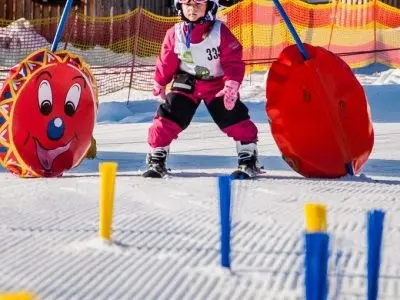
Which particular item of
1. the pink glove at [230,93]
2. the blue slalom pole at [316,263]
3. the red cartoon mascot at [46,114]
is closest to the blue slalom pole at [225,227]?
the blue slalom pole at [316,263]

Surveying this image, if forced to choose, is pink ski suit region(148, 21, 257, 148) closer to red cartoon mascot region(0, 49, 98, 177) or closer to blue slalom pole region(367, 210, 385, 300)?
red cartoon mascot region(0, 49, 98, 177)

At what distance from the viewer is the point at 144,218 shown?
3359mm

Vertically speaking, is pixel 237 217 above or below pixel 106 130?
above

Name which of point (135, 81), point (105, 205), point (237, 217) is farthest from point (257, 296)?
point (135, 81)

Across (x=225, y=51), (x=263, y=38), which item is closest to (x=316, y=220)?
(x=225, y=51)

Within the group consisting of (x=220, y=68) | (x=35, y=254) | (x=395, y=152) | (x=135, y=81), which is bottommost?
(x=135, y=81)

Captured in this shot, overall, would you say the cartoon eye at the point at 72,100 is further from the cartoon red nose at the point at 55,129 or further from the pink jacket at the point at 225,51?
the pink jacket at the point at 225,51

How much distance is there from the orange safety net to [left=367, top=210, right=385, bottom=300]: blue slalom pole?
1218 cm

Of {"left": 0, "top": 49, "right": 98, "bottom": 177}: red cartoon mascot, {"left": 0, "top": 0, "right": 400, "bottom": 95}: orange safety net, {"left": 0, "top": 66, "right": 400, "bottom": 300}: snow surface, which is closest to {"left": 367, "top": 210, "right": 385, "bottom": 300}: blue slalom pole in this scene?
{"left": 0, "top": 66, "right": 400, "bottom": 300}: snow surface

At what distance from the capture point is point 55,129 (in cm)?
480

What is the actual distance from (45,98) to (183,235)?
203cm

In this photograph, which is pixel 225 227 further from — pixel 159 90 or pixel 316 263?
pixel 159 90

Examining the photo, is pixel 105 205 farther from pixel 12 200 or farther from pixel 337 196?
pixel 337 196

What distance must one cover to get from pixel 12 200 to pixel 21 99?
0.99 m
